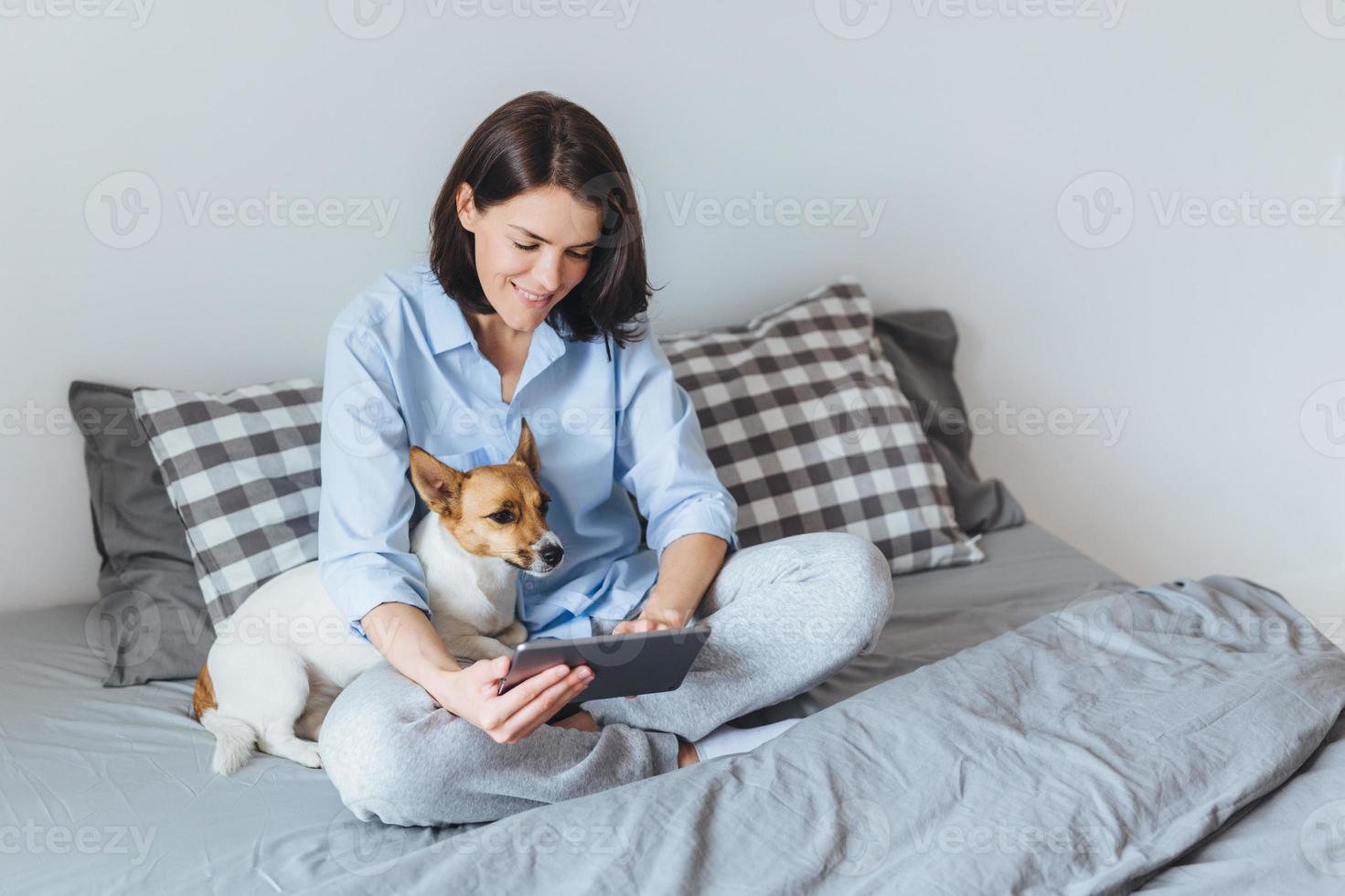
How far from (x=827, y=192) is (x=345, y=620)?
120cm

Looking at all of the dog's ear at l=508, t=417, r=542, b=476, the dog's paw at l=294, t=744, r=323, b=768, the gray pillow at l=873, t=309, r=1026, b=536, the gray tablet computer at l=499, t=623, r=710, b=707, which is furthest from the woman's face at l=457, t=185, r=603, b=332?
the gray pillow at l=873, t=309, r=1026, b=536

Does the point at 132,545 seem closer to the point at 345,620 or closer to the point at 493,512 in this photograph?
the point at 345,620

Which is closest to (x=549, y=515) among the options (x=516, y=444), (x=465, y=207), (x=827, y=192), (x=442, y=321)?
(x=516, y=444)

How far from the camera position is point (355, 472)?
135cm

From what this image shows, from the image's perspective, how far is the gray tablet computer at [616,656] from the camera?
1105 mm

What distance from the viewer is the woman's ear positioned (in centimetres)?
137

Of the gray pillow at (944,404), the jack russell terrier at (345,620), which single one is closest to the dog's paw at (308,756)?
the jack russell terrier at (345,620)

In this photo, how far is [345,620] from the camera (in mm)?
1357

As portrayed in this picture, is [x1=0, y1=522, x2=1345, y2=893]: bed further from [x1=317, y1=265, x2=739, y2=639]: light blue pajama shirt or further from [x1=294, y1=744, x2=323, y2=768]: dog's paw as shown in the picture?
[x1=317, y1=265, x2=739, y2=639]: light blue pajama shirt

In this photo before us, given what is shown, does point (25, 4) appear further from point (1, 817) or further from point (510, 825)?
point (510, 825)

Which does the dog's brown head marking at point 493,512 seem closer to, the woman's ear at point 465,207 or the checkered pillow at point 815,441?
the woman's ear at point 465,207

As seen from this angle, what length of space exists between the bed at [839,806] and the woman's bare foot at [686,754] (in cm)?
14

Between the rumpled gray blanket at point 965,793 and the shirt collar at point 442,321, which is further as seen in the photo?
the shirt collar at point 442,321

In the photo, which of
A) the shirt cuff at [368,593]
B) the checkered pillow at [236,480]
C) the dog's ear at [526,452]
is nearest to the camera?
the shirt cuff at [368,593]
